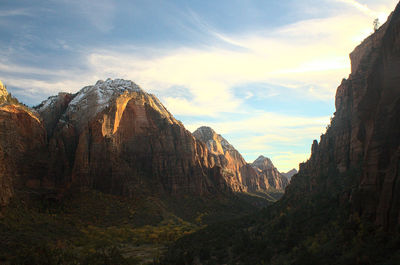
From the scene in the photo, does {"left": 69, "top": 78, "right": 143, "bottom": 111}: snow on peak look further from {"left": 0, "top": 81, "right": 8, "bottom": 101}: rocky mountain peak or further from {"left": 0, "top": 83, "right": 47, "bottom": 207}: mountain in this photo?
{"left": 0, "top": 81, "right": 8, "bottom": 101}: rocky mountain peak

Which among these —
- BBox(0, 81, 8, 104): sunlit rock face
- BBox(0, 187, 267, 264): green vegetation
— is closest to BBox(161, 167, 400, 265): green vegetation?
A: BBox(0, 187, 267, 264): green vegetation

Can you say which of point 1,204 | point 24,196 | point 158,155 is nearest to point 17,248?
point 1,204

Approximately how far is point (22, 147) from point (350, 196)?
262 feet

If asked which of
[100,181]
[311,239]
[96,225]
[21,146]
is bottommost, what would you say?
[96,225]

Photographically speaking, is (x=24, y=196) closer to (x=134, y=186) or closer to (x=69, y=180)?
(x=69, y=180)

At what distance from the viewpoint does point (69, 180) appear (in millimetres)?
90438

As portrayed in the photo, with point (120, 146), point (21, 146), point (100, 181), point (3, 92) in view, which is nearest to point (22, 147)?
point (21, 146)

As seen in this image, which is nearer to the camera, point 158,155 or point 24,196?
point 24,196

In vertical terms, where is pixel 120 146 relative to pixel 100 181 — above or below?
above

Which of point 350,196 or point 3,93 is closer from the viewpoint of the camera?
point 350,196

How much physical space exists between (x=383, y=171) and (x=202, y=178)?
Answer: 95.9 m

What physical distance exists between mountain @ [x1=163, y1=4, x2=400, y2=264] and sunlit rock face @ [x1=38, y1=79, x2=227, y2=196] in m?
45.9

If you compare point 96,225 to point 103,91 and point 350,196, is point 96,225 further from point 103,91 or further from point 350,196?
point 350,196

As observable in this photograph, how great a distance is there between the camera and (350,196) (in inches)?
1213
